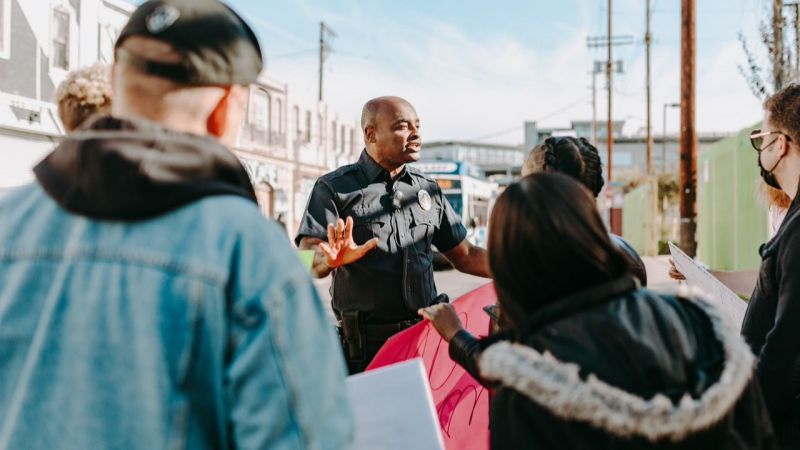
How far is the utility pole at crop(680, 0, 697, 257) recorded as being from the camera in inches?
514

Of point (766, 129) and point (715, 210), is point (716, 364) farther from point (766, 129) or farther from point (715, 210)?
point (715, 210)

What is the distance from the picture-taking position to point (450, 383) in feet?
10.0

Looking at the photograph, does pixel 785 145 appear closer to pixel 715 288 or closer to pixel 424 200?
pixel 715 288

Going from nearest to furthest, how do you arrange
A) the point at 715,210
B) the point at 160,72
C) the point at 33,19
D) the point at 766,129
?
the point at 160,72 < the point at 766,129 < the point at 715,210 < the point at 33,19

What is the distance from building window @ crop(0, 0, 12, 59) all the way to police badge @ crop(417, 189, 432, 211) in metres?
16.6

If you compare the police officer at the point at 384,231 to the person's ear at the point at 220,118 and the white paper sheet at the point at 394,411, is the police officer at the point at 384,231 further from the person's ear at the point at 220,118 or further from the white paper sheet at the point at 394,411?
the person's ear at the point at 220,118

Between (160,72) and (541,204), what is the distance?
2.99 ft

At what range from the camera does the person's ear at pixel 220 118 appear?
Answer: 4.34ft

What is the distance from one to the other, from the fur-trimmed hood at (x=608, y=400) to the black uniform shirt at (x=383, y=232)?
1972mm

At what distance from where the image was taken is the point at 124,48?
1.28 metres

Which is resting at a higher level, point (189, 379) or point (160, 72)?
point (160, 72)

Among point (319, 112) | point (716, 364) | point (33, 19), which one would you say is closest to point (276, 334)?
point (716, 364)

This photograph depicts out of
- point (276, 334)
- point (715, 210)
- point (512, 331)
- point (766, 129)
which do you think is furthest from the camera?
point (715, 210)

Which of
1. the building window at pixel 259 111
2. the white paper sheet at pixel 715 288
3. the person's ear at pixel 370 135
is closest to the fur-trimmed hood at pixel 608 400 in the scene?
the white paper sheet at pixel 715 288
